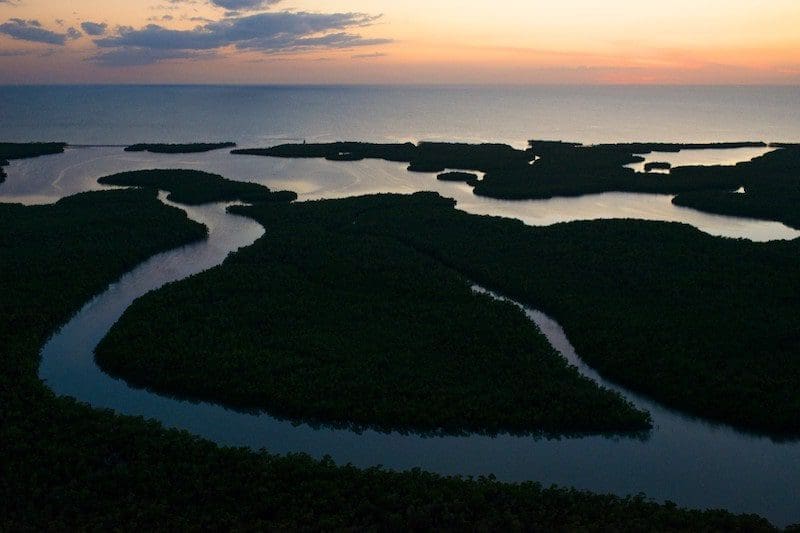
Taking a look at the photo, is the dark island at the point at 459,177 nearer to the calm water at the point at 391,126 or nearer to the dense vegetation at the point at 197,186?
the dense vegetation at the point at 197,186

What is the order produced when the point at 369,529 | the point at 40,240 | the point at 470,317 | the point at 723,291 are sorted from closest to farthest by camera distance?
1. the point at 369,529
2. the point at 470,317
3. the point at 723,291
4. the point at 40,240

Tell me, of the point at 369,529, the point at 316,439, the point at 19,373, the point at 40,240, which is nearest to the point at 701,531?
the point at 369,529

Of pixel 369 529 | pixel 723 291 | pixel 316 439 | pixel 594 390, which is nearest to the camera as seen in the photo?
pixel 369 529

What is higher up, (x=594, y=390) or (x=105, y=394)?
(x=594, y=390)

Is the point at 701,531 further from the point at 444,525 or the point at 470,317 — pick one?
the point at 470,317

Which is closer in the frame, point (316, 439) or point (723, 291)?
point (316, 439)

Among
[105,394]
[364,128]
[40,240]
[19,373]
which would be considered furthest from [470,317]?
[364,128]
